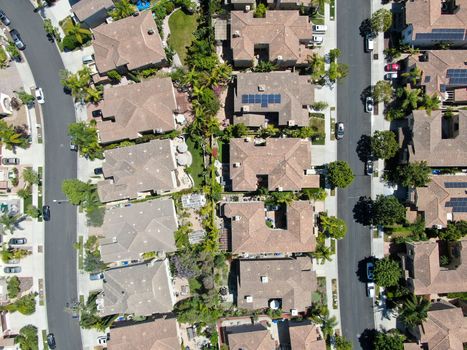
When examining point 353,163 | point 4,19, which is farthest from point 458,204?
point 4,19

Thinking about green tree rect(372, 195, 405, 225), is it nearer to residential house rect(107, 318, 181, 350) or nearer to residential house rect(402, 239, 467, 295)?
residential house rect(402, 239, 467, 295)

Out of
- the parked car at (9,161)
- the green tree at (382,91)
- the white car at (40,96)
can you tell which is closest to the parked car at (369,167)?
the green tree at (382,91)

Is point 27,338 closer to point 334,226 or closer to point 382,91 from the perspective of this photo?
point 334,226

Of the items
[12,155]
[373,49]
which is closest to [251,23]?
[373,49]

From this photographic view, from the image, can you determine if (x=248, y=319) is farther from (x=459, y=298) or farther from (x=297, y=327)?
(x=459, y=298)

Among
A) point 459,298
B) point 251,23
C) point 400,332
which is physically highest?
point 251,23

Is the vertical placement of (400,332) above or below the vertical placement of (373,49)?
below

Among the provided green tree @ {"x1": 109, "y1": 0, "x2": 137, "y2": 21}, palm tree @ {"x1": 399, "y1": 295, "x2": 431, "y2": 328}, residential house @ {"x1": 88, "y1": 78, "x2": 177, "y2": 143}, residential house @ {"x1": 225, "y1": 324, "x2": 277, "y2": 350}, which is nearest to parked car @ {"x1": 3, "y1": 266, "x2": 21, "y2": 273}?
residential house @ {"x1": 88, "y1": 78, "x2": 177, "y2": 143}

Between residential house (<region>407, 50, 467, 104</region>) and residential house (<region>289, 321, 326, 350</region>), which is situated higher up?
residential house (<region>407, 50, 467, 104</region>)
